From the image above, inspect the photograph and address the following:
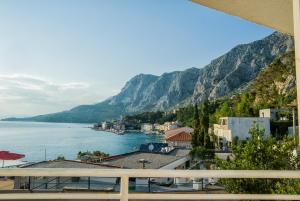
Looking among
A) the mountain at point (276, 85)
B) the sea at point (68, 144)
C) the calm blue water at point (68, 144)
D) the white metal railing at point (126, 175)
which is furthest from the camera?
the calm blue water at point (68, 144)

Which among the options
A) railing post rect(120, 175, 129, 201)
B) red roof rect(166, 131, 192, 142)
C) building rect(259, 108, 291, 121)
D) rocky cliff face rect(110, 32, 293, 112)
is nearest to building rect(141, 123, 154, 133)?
rocky cliff face rect(110, 32, 293, 112)

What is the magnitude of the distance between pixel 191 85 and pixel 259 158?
146235 millimetres

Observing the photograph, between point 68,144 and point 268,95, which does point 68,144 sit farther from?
point 268,95

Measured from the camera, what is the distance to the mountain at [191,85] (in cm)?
11138

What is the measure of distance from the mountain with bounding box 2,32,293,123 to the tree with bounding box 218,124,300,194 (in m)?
78.3

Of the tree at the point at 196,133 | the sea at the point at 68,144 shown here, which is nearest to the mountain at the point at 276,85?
the tree at the point at 196,133

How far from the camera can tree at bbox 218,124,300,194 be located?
14.3ft

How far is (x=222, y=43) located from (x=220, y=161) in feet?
428

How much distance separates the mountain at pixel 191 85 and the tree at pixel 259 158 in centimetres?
7835

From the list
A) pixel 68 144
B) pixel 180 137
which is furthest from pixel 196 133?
pixel 68 144

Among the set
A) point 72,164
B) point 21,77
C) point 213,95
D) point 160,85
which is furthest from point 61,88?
point 160,85

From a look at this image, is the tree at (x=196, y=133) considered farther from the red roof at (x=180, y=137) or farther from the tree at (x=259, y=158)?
the tree at (x=259, y=158)

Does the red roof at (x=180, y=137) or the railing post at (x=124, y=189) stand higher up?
the railing post at (x=124, y=189)

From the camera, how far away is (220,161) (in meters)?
5.68
